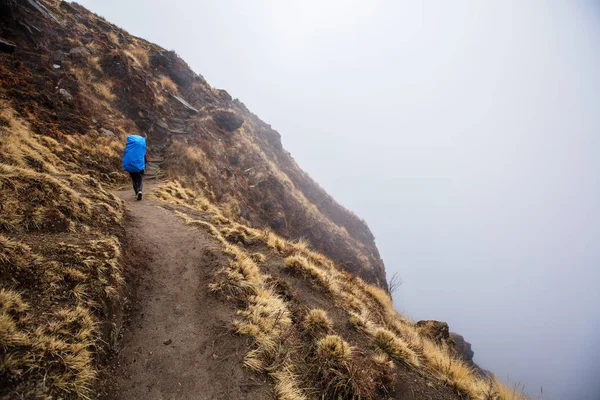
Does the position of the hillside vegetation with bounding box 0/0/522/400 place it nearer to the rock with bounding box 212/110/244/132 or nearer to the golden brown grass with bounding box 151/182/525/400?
the golden brown grass with bounding box 151/182/525/400

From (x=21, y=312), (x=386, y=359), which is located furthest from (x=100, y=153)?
(x=386, y=359)

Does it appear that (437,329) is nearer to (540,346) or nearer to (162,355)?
(162,355)

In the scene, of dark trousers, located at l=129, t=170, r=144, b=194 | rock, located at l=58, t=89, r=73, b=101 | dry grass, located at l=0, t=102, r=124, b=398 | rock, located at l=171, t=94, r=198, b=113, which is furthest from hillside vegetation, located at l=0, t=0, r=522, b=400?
rock, located at l=171, t=94, r=198, b=113

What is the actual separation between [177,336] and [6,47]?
1939cm

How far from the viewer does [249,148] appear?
29.8 meters

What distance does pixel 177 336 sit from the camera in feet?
16.0

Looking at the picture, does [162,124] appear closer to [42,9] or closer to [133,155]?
[42,9]

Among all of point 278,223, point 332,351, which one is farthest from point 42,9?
point 332,351

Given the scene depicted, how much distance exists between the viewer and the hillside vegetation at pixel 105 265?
3.67m

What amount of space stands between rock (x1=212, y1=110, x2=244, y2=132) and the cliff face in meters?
0.12

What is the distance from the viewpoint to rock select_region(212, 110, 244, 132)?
28130 millimetres

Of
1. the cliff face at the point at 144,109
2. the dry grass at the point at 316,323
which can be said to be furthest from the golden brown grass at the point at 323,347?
the cliff face at the point at 144,109

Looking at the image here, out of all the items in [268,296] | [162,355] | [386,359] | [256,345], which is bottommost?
[162,355]

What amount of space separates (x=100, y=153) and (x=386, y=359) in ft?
54.1
